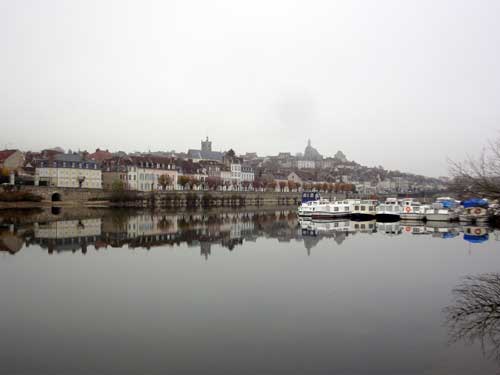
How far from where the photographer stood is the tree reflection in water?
40.0 ft

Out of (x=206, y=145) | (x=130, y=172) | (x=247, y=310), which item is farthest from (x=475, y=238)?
(x=206, y=145)

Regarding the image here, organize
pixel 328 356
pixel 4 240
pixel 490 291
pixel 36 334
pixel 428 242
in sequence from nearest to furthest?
pixel 328 356 → pixel 36 334 → pixel 490 291 → pixel 4 240 → pixel 428 242

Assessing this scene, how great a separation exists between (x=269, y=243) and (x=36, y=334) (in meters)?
20.5

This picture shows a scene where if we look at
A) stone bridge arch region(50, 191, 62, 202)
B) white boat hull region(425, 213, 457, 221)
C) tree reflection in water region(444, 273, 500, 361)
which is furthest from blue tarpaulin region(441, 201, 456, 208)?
stone bridge arch region(50, 191, 62, 202)

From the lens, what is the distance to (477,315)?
14109mm

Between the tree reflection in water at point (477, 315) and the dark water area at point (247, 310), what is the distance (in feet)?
0.17

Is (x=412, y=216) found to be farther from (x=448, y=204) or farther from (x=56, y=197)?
(x=56, y=197)

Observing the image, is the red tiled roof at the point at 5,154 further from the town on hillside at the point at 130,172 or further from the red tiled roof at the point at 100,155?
the red tiled roof at the point at 100,155

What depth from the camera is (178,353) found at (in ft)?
37.0

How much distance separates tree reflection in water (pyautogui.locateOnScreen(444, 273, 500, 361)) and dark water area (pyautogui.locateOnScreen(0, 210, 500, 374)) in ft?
0.17

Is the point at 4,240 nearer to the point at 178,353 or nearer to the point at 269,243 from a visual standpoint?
the point at 269,243

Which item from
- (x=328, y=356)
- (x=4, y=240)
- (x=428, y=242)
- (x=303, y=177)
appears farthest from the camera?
(x=303, y=177)

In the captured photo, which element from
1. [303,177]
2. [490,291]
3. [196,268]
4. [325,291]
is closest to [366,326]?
[325,291]

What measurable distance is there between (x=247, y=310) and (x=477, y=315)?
6.72m
